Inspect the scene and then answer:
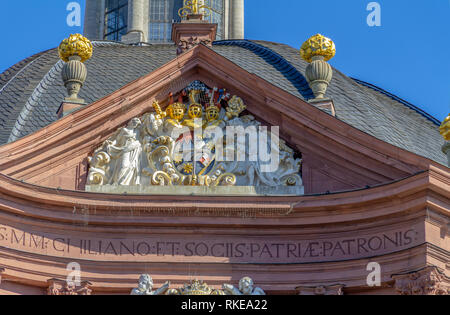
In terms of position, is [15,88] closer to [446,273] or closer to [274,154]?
[274,154]

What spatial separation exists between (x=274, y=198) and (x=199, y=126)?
166 cm

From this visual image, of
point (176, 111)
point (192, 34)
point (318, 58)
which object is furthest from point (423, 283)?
point (192, 34)

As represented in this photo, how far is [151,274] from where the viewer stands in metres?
19.9

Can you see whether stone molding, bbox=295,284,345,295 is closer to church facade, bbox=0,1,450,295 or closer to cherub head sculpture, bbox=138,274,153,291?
church facade, bbox=0,1,450,295

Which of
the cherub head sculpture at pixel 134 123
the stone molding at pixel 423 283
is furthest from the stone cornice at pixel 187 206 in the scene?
the cherub head sculpture at pixel 134 123

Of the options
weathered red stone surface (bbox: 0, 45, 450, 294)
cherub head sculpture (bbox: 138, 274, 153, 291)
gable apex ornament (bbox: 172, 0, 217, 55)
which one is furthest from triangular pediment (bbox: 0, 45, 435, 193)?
cherub head sculpture (bbox: 138, 274, 153, 291)

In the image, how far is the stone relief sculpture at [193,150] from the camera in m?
20.5

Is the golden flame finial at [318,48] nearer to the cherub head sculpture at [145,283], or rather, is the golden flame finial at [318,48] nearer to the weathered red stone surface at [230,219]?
the weathered red stone surface at [230,219]

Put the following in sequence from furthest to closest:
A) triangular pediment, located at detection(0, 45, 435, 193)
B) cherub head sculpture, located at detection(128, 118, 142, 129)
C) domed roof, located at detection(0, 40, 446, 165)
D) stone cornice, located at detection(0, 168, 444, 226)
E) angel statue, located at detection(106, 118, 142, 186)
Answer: domed roof, located at detection(0, 40, 446, 165) → cherub head sculpture, located at detection(128, 118, 142, 129) → angel statue, located at detection(106, 118, 142, 186) → triangular pediment, located at detection(0, 45, 435, 193) → stone cornice, located at detection(0, 168, 444, 226)

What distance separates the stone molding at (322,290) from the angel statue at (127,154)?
2842 millimetres

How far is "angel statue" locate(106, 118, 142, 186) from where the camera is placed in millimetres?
20406

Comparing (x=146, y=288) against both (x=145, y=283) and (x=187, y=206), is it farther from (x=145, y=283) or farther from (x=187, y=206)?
(x=187, y=206)

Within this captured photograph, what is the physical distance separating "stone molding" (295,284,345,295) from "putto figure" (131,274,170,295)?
185 centimetres
